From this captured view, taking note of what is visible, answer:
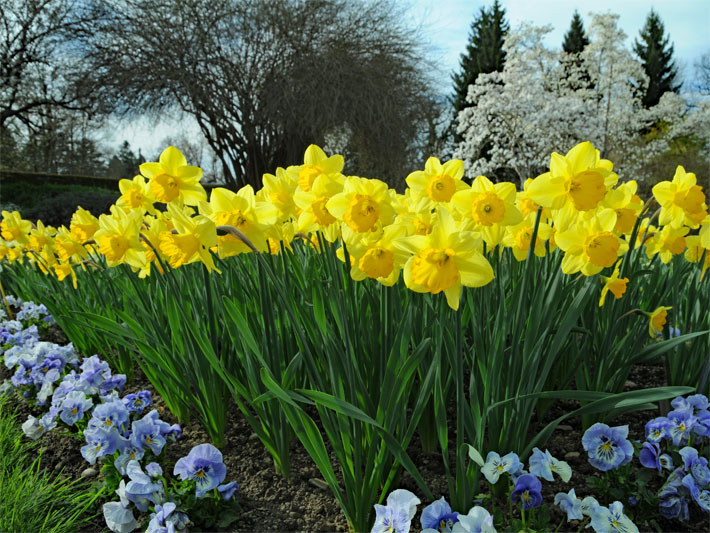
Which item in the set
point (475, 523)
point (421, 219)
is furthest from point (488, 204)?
point (475, 523)

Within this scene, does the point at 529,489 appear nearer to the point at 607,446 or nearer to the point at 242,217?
the point at 607,446

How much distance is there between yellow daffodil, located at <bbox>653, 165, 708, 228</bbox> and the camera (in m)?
1.52

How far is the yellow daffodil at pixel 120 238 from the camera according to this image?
1.56 metres

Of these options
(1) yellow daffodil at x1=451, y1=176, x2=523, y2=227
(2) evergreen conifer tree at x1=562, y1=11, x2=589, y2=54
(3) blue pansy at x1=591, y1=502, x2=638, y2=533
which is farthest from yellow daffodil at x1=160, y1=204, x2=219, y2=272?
(2) evergreen conifer tree at x1=562, y1=11, x2=589, y2=54

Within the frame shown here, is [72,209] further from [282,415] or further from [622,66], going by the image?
[622,66]

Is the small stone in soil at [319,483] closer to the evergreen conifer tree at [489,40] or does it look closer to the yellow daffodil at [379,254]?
the yellow daffodil at [379,254]

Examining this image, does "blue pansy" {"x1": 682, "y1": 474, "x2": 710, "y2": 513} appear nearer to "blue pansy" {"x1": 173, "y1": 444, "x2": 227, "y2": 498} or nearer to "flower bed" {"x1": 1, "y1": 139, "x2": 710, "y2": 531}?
"flower bed" {"x1": 1, "y1": 139, "x2": 710, "y2": 531}

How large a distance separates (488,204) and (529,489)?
69cm

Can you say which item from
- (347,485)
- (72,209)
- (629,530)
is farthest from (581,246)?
(72,209)

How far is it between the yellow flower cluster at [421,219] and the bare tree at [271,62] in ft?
Answer: 40.7

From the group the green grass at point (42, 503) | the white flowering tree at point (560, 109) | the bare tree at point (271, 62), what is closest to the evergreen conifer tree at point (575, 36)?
the white flowering tree at point (560, 109)

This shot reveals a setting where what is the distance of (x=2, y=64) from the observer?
1495 centimetres

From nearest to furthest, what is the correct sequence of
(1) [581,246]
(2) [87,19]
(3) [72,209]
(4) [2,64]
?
(1) [581,246]
(3) [72,209]
(2) [87,19]
(4) [2,64]

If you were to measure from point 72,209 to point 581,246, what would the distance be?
13416 mm
